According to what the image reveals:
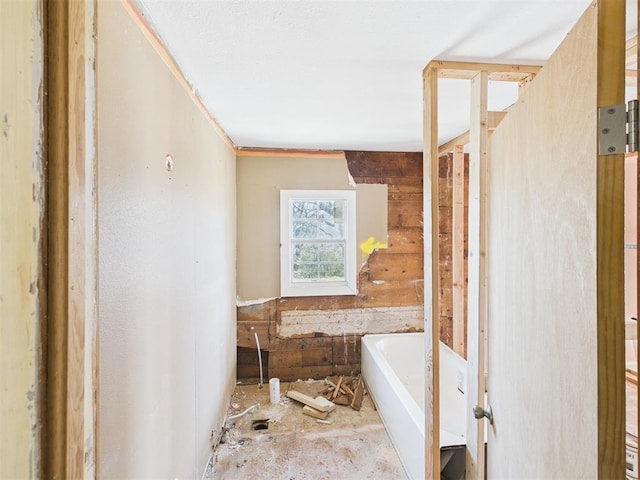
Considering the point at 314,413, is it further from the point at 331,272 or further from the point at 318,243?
the point at 318,243

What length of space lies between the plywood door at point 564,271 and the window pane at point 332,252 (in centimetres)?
219

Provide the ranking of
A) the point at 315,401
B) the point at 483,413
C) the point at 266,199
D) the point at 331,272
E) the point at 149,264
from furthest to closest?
the point at 331,272, the point at 266,199, the point at 315,401, the point at 483,413, the point at 149,264

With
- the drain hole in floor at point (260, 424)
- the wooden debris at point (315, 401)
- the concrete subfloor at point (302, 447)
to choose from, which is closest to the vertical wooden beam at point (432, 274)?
the concrete subfloor at point (302, 447)

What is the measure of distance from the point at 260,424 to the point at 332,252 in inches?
67.2

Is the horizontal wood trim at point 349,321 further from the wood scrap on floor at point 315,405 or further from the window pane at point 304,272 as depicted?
the wood scrap on floor at point 315,405

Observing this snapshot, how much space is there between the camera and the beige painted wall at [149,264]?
88cm

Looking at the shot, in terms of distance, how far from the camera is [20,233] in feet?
1.65

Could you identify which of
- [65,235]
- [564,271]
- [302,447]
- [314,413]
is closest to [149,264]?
[65,235]

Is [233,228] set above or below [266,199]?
below

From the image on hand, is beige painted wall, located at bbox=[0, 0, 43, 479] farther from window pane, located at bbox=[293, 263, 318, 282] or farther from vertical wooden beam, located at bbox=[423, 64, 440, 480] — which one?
window pane, located at bbox=[293, 263, 318, 282]

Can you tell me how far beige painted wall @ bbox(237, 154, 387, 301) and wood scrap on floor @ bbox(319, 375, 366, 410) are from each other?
1058 millimetres

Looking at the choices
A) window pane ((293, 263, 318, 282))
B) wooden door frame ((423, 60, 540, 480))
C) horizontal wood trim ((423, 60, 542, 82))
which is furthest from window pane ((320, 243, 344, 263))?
horizontal wood trim ((423, 60, 542, 82))

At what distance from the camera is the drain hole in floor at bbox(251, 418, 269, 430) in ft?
8.11

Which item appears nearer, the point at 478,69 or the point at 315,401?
the point at 478,69
